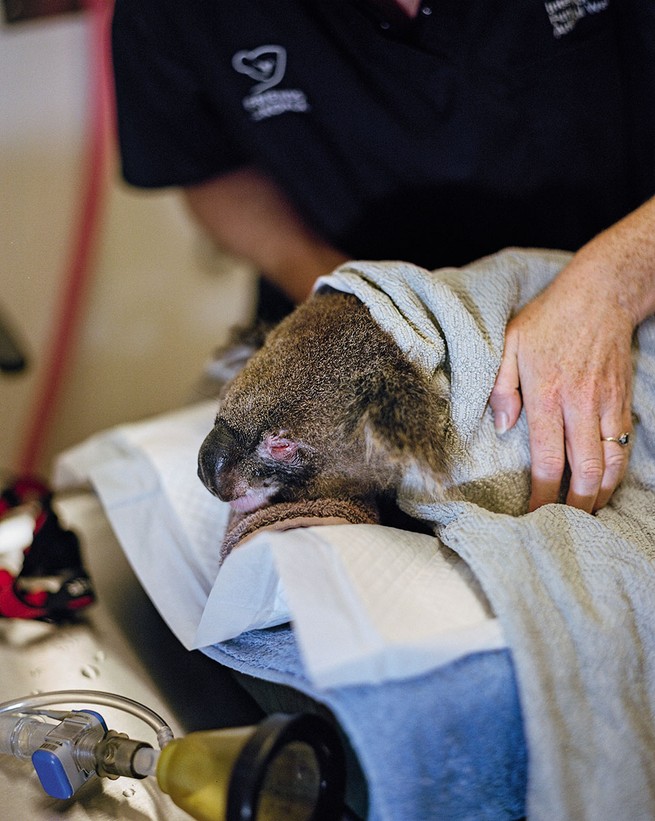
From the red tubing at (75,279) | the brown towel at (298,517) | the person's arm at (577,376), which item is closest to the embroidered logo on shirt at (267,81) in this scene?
the person's arm at (577,376)

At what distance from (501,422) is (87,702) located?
1.93 ft

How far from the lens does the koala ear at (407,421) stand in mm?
818

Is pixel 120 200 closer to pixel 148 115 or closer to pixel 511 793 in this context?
pixel 148 115

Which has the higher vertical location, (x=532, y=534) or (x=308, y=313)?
(x=308, y=313)

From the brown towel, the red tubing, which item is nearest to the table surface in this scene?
the brown towel

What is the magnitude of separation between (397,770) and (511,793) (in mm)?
151

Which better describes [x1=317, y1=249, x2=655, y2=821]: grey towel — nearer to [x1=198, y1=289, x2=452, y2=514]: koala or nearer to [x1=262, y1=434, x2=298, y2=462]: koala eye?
[x1=198, y1=289, x2=452, y2=514]: koala

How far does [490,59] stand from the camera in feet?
3.80

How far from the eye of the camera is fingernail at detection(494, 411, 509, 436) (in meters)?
0.88

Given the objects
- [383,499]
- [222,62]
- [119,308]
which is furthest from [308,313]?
[119,308]

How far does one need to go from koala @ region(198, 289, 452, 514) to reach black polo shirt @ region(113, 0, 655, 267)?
0.49 meters

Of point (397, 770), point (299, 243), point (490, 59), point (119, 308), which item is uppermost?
point (490, 59)

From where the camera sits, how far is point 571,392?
34.8 inches

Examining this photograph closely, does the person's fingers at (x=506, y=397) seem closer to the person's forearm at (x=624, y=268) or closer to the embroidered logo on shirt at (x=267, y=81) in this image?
the person's forearm at (x=624, y=268)
